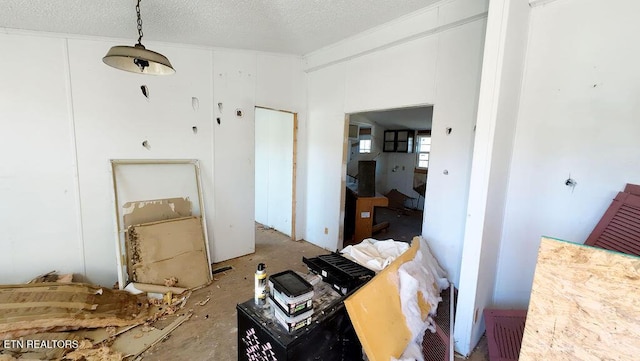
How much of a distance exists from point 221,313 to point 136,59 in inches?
83.9

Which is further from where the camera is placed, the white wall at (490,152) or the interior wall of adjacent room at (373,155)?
the interior wall of adjacent room at (373,155)

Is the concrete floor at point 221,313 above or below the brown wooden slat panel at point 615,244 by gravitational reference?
below

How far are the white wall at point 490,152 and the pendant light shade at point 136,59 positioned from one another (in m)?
2.13

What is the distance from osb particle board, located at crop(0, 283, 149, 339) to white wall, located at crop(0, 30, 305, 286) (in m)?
0.52

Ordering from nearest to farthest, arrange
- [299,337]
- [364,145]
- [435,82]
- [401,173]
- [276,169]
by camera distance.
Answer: [299,337] → [435,82] → [276,169] → [364,145] → [401,173]

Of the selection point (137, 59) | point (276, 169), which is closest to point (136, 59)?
point (137, 59)

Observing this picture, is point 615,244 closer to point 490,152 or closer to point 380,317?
point 490,152

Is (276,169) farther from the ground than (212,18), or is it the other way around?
(212,18)

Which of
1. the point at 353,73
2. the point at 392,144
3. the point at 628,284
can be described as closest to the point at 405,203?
the point at 392,144

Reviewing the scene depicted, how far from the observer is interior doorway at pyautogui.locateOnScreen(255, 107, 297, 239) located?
4141mm

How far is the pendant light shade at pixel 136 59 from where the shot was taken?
1506 mm

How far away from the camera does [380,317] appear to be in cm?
157

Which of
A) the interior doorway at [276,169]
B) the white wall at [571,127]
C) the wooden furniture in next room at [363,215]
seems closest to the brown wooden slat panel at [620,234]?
the white wall at [571,127]

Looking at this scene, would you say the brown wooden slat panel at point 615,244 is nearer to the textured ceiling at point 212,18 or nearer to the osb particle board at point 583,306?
the osb particle board at point 583,306
